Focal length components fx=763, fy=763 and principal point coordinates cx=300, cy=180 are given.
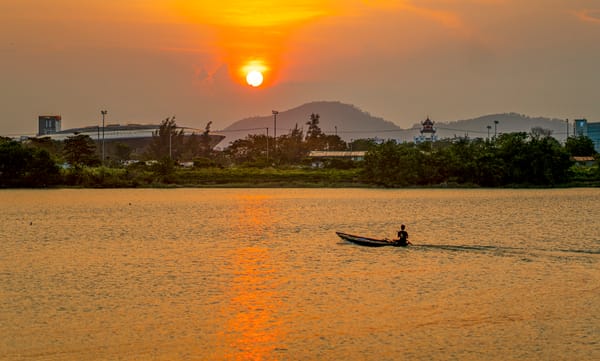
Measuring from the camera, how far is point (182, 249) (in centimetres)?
2117

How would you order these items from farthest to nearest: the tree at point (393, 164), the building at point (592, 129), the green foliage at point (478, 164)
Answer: the building at point (592, 129)
the tree at point (393, 164)
the green foliage at point (478, 164)

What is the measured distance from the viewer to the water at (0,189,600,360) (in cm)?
1023

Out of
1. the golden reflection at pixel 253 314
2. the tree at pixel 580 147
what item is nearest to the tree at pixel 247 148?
the tree at pixel 580 147

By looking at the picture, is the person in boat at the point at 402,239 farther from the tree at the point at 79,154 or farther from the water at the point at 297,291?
the tree at the point at 79,154

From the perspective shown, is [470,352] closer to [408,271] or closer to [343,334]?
[343,334]

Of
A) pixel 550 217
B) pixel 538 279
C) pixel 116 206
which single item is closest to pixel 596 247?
pixel 538 279

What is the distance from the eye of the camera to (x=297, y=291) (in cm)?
1434

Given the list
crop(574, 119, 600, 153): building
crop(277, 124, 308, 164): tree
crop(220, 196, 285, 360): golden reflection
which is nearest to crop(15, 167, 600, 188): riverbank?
crop(277, 124, 308, 164): tree

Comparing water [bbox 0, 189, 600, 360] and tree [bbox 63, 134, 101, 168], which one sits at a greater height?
tree [bbox 63, 134, 101, 168]

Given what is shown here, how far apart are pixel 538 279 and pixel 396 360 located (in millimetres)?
6900

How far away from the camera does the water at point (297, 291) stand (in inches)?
403

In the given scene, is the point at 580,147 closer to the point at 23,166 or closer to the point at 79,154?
the point at 79,154

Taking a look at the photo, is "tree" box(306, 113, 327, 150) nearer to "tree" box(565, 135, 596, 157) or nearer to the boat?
"tree" box(565, 135, 596, 157)

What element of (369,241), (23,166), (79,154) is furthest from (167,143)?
(369,241)
